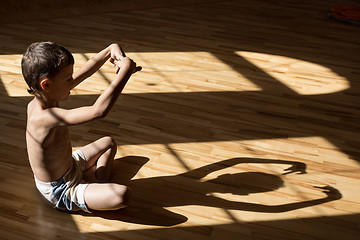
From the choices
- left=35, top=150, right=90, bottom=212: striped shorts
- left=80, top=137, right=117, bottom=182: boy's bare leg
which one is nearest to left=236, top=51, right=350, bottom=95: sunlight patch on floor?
left=80, top=137, right=117, bottom=182: boy's bare leg

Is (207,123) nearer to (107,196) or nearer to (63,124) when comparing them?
(107,196)

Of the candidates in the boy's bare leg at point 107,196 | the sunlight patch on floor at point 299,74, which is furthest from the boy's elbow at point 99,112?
the sunlight patch on floor at point 299,74

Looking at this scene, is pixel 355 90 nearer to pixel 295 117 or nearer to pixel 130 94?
pixel 295 117

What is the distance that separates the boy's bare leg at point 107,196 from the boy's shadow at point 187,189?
0.08 meters

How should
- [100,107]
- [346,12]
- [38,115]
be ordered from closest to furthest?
[100,107]
[38,115]
[346,12]

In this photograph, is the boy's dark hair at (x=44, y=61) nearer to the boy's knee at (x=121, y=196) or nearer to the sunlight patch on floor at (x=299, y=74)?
the boy's knee at (x=121, y=196)

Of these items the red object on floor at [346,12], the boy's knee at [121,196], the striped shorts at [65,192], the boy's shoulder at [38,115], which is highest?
the red object on floor at [346,12]

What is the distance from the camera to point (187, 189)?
204 centimetres

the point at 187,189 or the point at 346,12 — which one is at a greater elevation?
the point at 346,12

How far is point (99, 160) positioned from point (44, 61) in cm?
64

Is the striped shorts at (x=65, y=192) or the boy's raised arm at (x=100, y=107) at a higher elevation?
the boy's raised arm at (x=100, y=107)

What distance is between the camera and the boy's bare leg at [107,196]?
1.79m

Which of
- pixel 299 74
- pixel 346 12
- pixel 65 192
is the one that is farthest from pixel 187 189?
pixel 346 12

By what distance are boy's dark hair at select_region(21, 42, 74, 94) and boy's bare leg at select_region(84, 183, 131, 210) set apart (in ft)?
1.63
